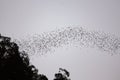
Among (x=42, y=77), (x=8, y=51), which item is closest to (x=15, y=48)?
(x=8, y=51)

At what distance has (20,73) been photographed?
64.9 ft

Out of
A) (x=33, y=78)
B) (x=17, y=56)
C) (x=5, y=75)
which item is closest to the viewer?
(x=5, y=75)

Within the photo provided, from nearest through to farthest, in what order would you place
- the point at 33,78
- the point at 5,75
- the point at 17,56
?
the point at 5,75 → the point at 17,56 → the point at 33,78

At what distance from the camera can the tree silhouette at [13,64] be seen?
19.1 m

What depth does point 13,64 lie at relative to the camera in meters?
19.5

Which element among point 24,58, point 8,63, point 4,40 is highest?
point 4,40

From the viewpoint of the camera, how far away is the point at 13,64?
64.1 ft

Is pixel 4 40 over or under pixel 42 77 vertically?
over

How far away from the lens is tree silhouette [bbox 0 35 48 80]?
1908 cm

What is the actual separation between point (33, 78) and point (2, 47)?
182 inches

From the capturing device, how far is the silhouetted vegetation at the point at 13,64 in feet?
62.6

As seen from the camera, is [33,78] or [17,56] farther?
[33,78]

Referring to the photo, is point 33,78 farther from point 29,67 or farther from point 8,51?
point 8,51

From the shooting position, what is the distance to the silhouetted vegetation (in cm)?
1909
